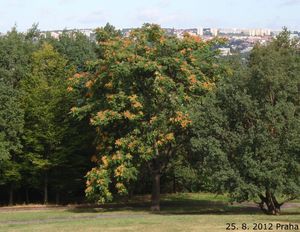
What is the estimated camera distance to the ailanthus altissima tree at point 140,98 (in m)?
30.2

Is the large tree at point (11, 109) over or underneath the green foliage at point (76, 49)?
underneath

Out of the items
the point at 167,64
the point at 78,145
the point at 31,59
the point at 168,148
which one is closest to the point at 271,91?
the point at 167,64

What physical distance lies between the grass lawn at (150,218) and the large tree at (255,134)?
5.12ft

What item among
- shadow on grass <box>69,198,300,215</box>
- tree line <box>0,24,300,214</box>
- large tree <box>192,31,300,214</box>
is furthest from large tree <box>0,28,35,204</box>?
large tree <box>192,31,300,214</box>

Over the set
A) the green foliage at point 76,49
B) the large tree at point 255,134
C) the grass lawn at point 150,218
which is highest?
the green foliage at point 76,49

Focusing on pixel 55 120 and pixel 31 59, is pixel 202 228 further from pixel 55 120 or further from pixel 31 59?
pixel 31 59

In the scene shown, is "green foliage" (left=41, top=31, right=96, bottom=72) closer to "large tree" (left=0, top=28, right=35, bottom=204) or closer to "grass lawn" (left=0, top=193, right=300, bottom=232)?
"large tree" (left=0, top=28, right=35, bottom=204)

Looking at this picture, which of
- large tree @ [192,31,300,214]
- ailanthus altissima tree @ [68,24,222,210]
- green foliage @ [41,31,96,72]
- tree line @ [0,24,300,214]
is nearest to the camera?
large tree @ [192,31,300,214]

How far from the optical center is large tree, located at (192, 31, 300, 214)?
977 inches

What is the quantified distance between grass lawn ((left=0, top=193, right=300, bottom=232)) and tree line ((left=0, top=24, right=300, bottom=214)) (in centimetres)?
146

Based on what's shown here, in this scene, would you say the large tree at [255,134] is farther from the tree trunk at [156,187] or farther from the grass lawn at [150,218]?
the tree trunk at [156,187]

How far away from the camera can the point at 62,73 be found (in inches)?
1612

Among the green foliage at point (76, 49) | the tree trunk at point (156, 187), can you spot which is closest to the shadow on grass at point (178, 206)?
the tree trunk at point (156, 187)

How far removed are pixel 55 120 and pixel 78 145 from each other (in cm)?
245
